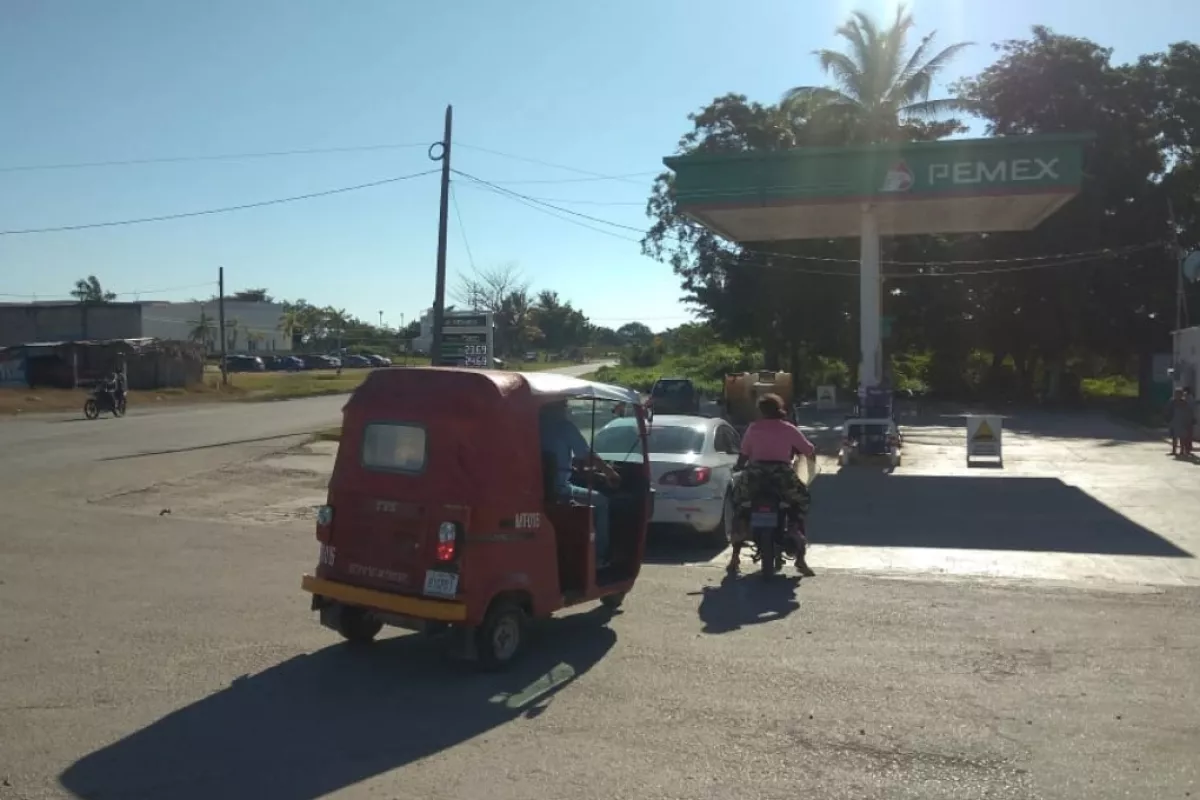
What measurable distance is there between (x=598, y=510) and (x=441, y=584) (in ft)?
5.83

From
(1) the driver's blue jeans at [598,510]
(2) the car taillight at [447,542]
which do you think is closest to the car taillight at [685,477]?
(1) the driver's blue jeans at [598,510]

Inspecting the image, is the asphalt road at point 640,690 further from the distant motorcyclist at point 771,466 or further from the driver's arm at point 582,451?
the driver's arm at point 582,451

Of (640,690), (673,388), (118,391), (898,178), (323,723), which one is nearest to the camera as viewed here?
(323,723)

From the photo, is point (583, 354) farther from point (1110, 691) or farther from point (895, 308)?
point (1110, 691)

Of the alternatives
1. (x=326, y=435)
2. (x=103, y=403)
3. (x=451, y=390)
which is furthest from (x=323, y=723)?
(x=103, y=403)

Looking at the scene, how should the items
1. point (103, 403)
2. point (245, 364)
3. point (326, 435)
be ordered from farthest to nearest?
point (245, 364), point (103, 403), point (326, 435)

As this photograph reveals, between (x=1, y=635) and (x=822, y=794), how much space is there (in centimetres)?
610

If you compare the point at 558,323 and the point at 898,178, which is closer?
the point at 898,178

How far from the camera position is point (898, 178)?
22.2 m

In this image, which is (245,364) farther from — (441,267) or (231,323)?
(441,267)

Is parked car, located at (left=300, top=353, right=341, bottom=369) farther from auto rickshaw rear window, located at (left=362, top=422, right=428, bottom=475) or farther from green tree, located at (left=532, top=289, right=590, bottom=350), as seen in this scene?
auto rickshaw rear window, located at (left=362, top=422, right=428, bottom=475)

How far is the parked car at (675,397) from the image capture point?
36.9 m

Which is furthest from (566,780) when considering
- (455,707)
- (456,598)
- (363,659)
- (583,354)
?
(583,354)

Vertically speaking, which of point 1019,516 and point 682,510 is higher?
point 682,510
